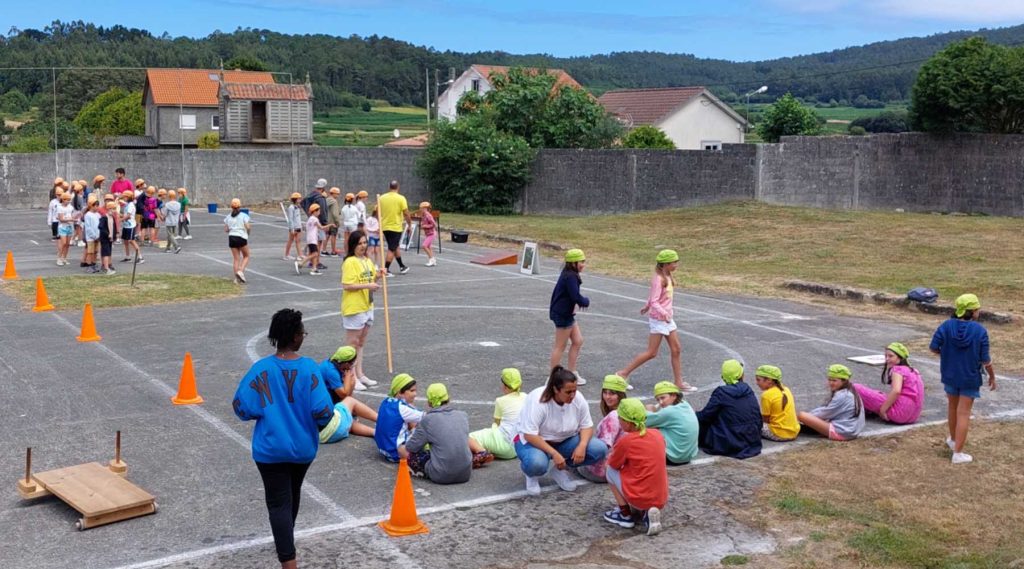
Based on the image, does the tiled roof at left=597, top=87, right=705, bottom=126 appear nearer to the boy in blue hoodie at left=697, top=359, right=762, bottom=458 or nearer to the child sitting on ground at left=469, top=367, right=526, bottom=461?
the boy in blue hoodie at left=697, top=359, right=762, bottom=458

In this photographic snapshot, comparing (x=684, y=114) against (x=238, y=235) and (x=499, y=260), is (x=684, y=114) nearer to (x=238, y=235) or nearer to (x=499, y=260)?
(x=499, y=260)

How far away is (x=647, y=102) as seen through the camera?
7619 cm

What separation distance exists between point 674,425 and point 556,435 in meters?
1.24

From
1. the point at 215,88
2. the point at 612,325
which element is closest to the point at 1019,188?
the point at 612,325

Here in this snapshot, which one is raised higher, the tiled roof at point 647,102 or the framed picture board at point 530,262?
the tiled roof at point 647,102

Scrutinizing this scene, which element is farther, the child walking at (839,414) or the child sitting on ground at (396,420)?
the child walking at (839,414)

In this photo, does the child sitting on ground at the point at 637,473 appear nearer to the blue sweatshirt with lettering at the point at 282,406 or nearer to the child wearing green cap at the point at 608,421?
the child wearing green cap at the point at 608,421

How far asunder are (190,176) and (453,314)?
26049 millimetres

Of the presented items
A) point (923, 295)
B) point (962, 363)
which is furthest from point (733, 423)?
point (923, 295)

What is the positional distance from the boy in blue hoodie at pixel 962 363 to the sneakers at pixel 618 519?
11.8 ft

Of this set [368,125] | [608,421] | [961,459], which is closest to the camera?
[608,421]

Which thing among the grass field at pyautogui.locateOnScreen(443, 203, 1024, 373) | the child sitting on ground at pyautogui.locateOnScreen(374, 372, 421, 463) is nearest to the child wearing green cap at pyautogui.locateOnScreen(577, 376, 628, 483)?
the child sitting on ground at pyautogui.locateOnScreen(374, 372, 421, 463)

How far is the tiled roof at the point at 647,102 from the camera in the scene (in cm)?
7319

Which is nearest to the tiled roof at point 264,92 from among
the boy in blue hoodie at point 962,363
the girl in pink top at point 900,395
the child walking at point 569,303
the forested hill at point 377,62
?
the child walking at point 569,303
